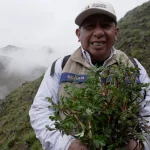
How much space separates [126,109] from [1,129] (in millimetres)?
13805

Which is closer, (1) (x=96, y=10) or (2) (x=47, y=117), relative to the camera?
(2) (x=47, y=117)

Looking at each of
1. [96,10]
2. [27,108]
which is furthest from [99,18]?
[27,108]

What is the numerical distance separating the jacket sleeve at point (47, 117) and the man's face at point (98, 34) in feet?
1.26

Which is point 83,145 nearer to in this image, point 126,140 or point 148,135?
point 126,140

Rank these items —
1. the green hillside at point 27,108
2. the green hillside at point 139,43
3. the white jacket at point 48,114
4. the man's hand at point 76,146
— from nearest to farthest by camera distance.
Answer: the man's hand at point 76,146, the white jacket at point 48,114, the green hillside at point 27,108, the green hillside at point 139,43

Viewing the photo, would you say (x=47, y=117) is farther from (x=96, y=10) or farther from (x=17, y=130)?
(x=17, y=130)

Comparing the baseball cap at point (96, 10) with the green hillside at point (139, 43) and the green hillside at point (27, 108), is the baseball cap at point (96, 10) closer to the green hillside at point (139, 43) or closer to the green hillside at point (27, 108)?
the green hillside at point (27, 108)

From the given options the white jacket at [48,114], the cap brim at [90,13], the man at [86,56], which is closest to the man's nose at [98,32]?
the man at [86,56]

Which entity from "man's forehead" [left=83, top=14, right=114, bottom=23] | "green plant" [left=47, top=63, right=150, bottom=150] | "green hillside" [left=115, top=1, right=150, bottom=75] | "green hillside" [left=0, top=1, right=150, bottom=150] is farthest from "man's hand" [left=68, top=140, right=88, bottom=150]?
"green hillside" [left=115, top=1, right=150, bottom=75]

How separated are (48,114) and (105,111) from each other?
31.7 inches

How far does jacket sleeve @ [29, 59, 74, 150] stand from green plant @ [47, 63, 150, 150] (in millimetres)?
373

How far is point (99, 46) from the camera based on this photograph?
2.81 meters

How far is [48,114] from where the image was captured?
249cm

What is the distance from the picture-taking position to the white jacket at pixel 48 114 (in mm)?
2264
